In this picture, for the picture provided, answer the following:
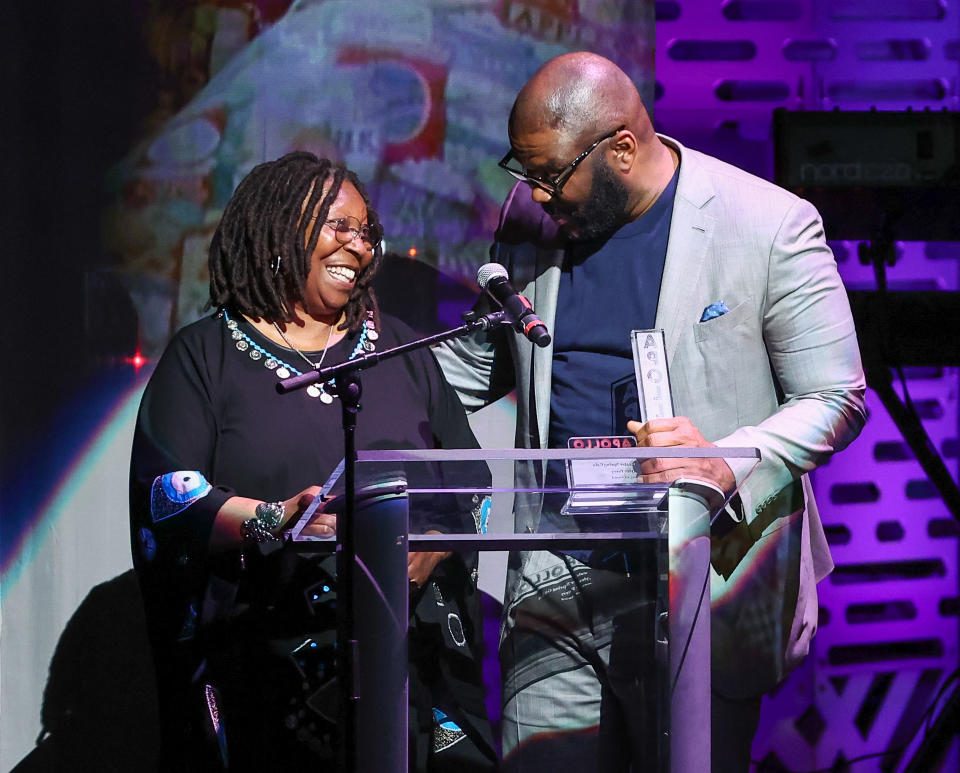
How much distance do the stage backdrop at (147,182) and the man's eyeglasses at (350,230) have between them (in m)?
0.46

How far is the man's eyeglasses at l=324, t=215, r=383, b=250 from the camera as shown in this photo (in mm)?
2918

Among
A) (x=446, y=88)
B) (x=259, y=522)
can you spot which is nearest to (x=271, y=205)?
(x=446, y=88)

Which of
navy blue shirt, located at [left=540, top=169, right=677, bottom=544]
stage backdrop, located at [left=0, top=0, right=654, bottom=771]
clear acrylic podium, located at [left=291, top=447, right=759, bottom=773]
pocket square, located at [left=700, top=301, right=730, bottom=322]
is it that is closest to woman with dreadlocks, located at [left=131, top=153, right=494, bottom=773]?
clear acrylic podium, located at [left=291, top=447, right=759, bottom=773]

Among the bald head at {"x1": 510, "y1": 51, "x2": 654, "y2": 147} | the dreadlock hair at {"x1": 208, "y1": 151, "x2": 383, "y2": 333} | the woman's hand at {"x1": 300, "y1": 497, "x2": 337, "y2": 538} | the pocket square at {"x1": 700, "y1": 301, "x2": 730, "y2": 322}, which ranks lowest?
the woman's hand at {"x1": 300, "y1": 497, "x2": 337, "y2": 538}

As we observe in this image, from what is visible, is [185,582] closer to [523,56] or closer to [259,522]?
[259,522]

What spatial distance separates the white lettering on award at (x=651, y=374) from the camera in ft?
7.20

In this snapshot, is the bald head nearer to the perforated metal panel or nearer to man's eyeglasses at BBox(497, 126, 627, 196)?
man's eyeglasses at BBox(497, 126, 627, 196)

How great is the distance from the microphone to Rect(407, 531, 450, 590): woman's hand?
0.38 m

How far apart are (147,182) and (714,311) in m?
1.67

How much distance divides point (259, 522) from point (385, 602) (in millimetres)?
534

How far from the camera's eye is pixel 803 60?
146 inches

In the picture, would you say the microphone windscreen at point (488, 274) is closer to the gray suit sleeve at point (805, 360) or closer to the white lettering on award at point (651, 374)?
the white lettering on award at point (651, 374)

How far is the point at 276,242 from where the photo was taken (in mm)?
2910

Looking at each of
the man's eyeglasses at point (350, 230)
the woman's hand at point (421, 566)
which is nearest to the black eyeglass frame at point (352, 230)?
the man's eyeglasses at point (350, 230)
